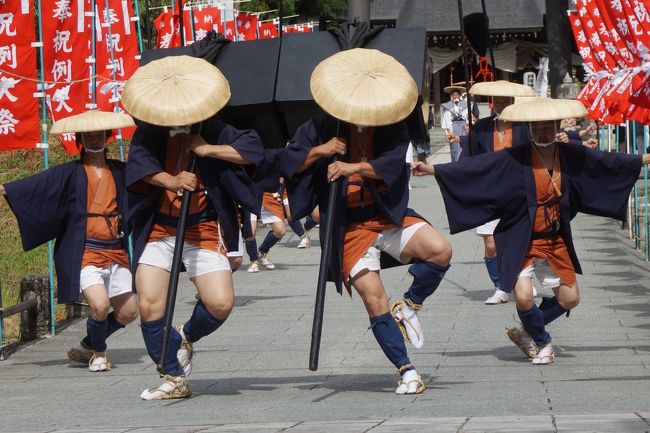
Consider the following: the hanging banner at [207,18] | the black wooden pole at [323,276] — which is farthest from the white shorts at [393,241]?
the hanging banner at [207,18]

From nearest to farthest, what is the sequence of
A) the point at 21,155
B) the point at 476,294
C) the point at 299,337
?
1. the point at 299,337
2. the point at 476,294
3. the point at 21,155

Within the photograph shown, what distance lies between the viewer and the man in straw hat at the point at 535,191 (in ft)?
25.8

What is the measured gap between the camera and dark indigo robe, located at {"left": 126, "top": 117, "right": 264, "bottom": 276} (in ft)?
23.2

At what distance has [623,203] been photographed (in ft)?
26.2

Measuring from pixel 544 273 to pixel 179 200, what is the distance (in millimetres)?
2629

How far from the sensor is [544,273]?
8.26 m

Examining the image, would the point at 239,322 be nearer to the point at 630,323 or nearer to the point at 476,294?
the point at 476,294

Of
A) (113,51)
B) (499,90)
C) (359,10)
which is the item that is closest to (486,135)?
(499,90)

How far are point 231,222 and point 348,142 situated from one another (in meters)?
0.85

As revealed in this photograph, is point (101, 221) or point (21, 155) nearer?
point (101, 221)

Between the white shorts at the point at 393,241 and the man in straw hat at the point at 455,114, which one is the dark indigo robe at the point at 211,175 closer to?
the white shorts at the point at 393,241

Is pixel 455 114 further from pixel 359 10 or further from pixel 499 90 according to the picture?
pixel 359 10

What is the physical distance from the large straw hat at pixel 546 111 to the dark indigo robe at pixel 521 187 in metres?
0.26

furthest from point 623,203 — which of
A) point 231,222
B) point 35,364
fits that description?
point 35,364
